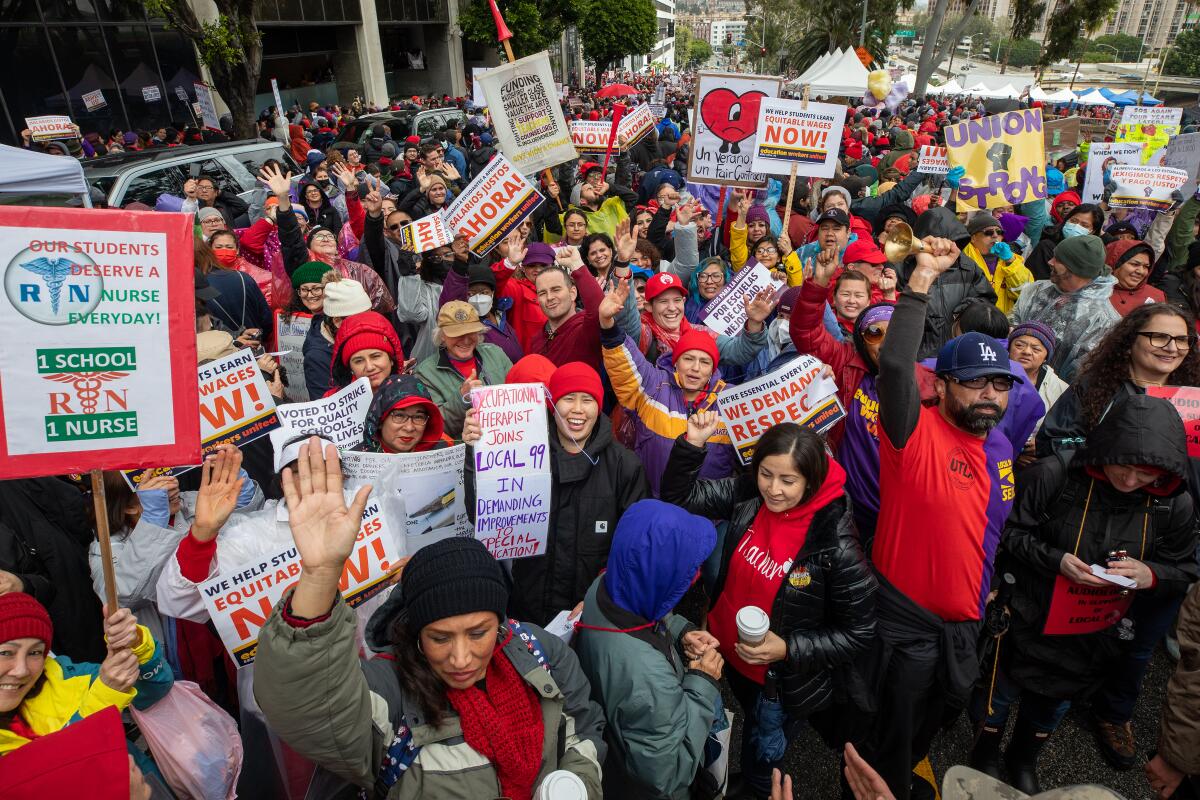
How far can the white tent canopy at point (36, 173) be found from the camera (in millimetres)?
5297

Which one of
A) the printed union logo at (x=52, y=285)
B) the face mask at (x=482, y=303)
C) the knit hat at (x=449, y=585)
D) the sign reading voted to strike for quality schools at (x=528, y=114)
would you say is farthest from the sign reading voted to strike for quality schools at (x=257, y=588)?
the sign reading voted to strike for quality schools at (x=528, y=114)

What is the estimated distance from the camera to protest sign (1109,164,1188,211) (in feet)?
22.9

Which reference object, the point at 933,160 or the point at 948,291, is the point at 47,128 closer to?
the point at 933,160

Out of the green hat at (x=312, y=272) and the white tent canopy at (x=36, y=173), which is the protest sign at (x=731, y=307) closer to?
the green hat at (x=312, y=272)

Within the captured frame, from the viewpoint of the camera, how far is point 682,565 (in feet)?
7.22

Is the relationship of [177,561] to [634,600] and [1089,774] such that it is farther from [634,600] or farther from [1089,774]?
[1089,774]

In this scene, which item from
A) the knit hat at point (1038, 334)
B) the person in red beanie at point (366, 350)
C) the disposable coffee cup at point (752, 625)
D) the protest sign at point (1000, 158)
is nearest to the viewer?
the disposable coffee cup at point (752, 625)

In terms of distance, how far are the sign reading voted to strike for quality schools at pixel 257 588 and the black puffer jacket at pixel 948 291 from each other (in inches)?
131

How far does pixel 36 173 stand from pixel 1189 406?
796 centimetres

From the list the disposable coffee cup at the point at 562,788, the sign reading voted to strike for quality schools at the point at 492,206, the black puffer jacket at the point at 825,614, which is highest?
the sign reading voted to strike for quality schools at the point at 492,206

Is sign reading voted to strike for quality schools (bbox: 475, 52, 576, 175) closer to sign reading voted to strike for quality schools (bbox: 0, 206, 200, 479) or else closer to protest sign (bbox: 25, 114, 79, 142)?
sign reading voted to strike for quality schools (bbox: 0, 206, 200, 479)

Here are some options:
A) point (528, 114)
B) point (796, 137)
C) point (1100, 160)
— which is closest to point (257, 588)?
point (528, 114)

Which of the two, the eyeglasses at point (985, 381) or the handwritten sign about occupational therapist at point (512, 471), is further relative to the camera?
the handwritten sign about occupational therapist at point (512, 471)

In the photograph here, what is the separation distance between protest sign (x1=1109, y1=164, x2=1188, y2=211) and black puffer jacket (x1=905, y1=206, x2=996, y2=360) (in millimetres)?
2806
